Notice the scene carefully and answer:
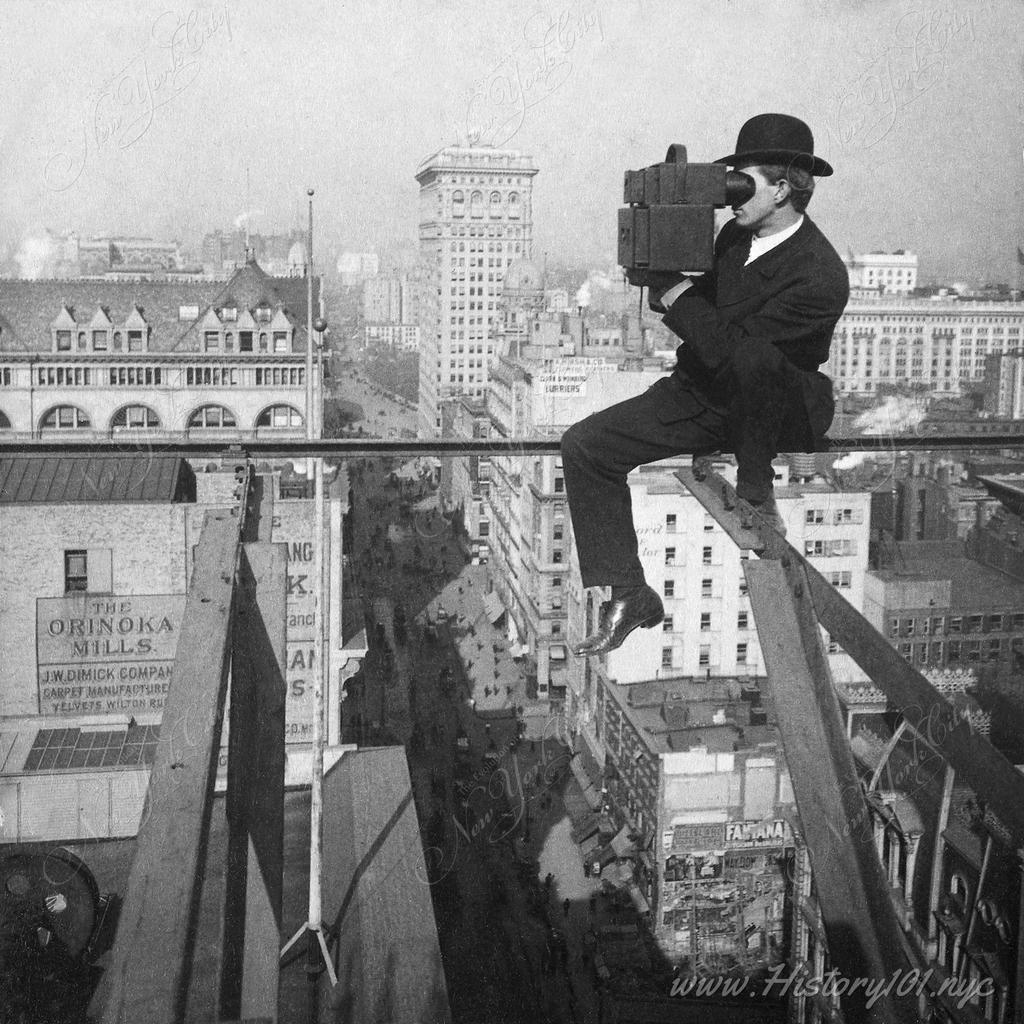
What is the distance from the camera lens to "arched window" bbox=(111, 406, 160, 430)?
18109 mm

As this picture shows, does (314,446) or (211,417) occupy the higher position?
(314,446)

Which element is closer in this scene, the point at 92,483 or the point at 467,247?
the point at 92,483

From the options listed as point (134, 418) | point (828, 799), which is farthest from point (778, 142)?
point (134, 418)

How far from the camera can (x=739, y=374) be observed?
2.07 m

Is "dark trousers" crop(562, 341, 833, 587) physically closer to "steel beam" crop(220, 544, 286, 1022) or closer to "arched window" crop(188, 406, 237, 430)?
"steel beam" crop(220, 544, 286, 1022)

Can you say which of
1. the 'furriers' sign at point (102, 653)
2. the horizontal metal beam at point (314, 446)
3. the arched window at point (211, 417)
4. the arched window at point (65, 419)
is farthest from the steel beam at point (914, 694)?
the arched window at point (65, 419)

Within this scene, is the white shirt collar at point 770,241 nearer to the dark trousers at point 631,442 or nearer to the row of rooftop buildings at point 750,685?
the dark trousers at point 631,442

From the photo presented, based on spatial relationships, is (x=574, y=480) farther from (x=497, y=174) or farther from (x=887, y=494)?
(x=497, y=174)

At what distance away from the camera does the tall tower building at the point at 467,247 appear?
137 feet

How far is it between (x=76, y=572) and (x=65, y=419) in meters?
12.1

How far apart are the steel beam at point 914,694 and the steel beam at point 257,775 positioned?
836 millimetres

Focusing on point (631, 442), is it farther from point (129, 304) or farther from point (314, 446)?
point (129, 304)

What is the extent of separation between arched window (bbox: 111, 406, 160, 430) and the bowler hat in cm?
1695

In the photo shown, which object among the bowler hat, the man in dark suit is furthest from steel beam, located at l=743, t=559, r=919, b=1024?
the bowler hat
